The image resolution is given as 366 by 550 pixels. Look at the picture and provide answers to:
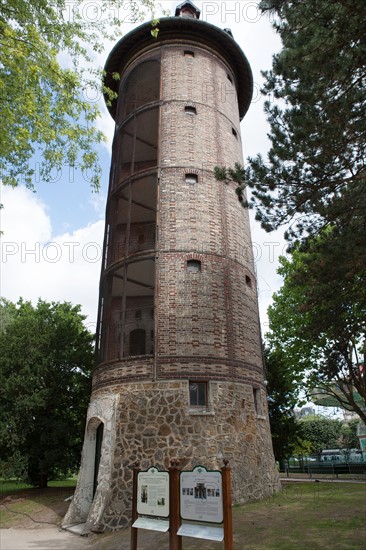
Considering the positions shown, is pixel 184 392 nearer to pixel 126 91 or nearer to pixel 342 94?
pixel 342 94

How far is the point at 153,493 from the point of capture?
816cm

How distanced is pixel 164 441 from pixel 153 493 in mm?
4686

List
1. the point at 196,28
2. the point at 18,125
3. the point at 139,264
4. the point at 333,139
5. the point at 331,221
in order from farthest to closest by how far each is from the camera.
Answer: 1. the point at 196,28
2. the point at 139,264
3. the point at 331,221
4. the point at 18,125
5. the point at 333,139

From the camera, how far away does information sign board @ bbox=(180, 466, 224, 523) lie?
698cm

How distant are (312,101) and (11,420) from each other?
1675 cm

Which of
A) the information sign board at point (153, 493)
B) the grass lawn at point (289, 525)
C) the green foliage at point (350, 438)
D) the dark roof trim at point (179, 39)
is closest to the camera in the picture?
the information sign board at point (153, 493)

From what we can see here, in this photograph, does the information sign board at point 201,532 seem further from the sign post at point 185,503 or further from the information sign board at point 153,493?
the information sign board at point 153,493

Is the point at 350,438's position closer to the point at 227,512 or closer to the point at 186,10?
the point at 186,10

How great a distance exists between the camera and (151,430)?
42.6 feet

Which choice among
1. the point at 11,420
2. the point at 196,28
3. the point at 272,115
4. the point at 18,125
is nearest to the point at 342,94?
the point at 272,115

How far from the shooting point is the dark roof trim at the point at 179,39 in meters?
20.3

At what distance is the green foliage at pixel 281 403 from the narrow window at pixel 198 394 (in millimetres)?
9746

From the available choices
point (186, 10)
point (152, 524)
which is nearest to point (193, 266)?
point (152, 524)

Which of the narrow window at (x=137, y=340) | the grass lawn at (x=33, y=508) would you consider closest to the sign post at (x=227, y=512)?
the grass lawn at (x=33, y=508)
